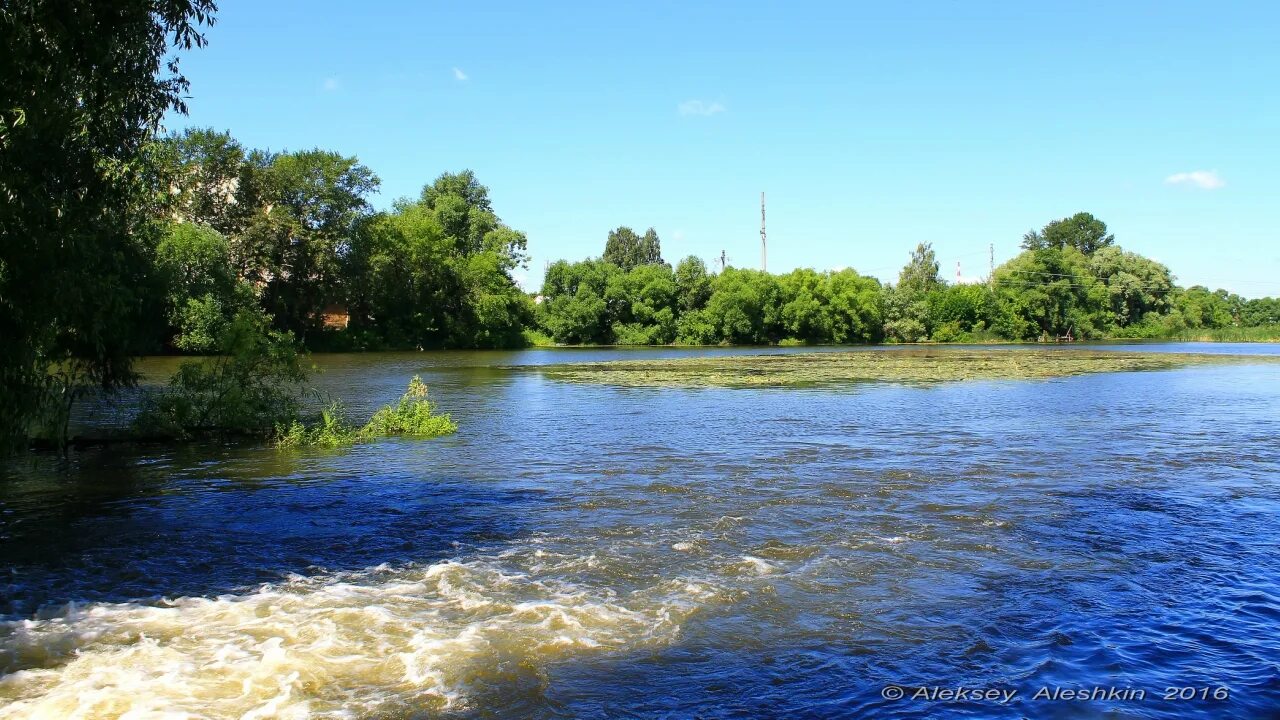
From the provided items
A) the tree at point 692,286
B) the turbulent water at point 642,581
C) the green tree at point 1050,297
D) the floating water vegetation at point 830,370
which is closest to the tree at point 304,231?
the floating water vegetation at point 830,370

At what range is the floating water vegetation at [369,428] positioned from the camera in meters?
22.3

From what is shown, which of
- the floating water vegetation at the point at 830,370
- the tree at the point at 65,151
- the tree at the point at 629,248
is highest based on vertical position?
the tree at the point at 629,248

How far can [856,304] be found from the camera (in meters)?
117

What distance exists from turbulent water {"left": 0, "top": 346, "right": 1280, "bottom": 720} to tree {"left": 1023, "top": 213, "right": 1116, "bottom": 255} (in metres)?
163

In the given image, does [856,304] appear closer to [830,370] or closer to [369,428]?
[830,370]

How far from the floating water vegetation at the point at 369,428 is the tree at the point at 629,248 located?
12807 centimetres

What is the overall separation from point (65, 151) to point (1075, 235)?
18369 cm

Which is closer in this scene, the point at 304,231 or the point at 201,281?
the point at 201,281

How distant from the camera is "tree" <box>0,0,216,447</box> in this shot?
9.50 meters

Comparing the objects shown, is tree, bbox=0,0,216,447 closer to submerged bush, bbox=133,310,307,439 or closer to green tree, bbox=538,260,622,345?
submerged bush, bbox=133,310,307,439

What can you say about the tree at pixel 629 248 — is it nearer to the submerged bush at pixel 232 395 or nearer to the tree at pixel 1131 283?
the tree at pixel 1131 283

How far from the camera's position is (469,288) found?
316ft

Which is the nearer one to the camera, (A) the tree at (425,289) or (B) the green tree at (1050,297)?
(A) the tree at (425,289)

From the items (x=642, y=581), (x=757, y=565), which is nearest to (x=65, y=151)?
(x=642, y=581)
